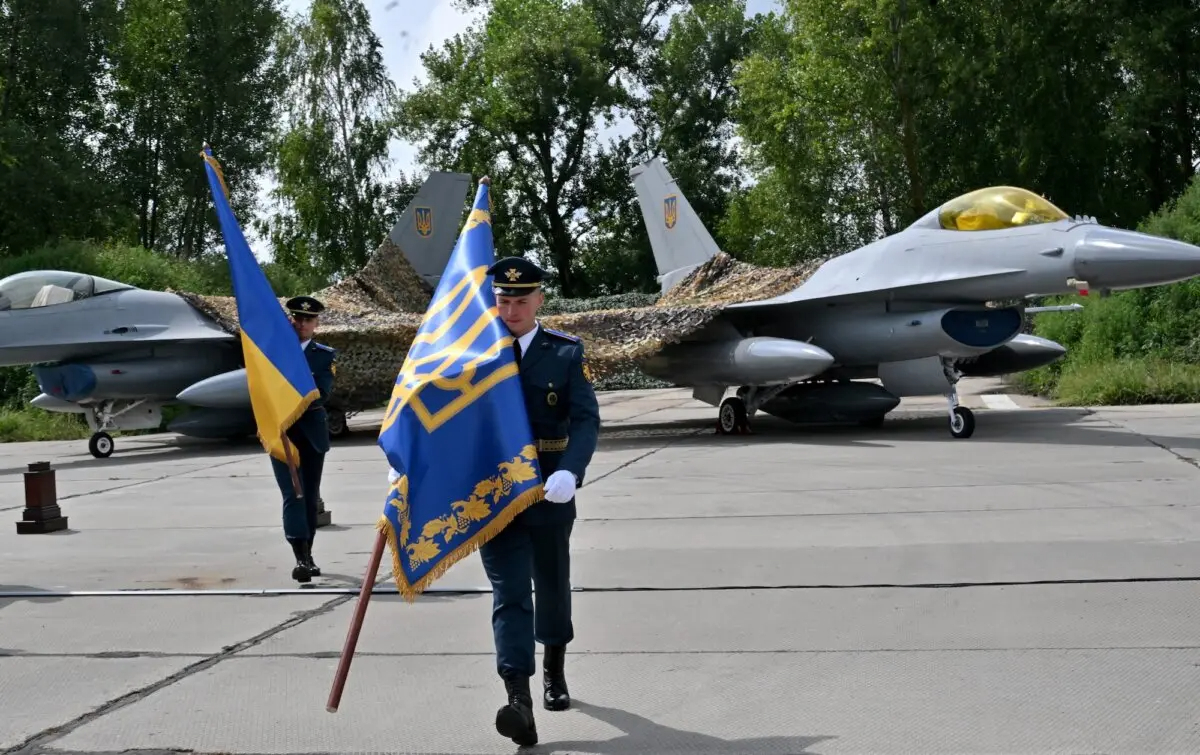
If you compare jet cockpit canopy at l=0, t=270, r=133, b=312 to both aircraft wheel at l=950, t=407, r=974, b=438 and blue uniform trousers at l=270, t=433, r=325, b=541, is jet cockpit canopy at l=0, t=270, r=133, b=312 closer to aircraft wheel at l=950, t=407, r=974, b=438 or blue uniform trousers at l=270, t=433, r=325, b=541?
blue uniform trousers at l=270, t=433, r=325, b=541

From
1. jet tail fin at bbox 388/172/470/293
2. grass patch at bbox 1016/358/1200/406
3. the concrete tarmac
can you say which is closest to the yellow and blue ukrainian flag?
the concrete tarmac

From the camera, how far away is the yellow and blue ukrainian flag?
652cm

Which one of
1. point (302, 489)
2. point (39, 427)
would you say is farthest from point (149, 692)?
point (39, 427)

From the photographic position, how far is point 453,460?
3.91m

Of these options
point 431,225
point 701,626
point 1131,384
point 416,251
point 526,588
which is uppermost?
point 431,225

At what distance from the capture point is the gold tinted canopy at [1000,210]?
41.3ft

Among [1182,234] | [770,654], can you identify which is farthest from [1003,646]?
[1182,234]

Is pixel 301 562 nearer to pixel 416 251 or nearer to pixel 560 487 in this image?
pixel 560 487

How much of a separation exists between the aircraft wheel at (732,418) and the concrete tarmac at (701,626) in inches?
196

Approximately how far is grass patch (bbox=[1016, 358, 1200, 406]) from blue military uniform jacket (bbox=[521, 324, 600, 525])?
48.5ft

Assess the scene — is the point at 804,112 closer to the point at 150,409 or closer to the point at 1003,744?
the point at 150,409

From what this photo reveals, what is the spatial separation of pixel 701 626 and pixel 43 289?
1335 cm

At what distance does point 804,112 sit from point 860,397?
21447 millimetres

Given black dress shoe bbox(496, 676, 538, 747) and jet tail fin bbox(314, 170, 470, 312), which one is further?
jet tail fin bbox(314, 170, 470, 312)
